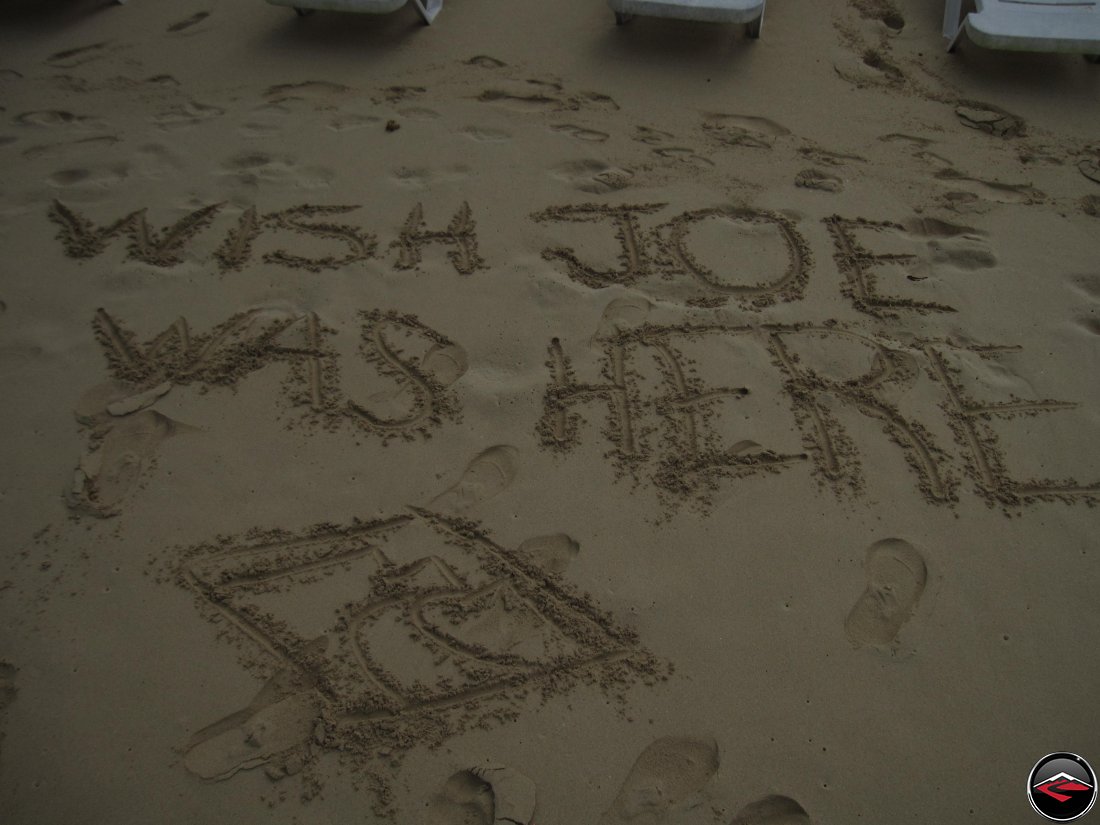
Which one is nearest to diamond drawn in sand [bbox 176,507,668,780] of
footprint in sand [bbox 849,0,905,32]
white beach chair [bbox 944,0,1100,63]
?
white beach chair [bbox 944,0,1100,63]

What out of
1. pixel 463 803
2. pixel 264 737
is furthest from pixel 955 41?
pixel 264 737

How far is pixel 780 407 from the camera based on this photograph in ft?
Result: 8.45

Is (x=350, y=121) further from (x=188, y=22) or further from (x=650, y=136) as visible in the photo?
(x=188, y=22)

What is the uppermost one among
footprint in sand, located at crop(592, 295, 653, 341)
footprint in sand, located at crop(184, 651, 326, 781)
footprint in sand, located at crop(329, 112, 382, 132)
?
footprint in sand, located at crop(329, 112, 382, 132)

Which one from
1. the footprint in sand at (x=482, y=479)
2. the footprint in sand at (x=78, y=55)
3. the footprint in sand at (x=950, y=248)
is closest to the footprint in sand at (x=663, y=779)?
the footprint in sand at (x=482, y=479)

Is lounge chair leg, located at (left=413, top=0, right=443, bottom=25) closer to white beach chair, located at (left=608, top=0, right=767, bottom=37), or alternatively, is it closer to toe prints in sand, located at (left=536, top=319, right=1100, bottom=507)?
white beach chair, located at (left=608, top=0, right=767, bottom=37)

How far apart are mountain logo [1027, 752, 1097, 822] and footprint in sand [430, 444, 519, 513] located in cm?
161

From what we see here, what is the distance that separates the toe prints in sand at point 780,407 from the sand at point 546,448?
15mm

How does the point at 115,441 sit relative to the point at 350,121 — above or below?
below

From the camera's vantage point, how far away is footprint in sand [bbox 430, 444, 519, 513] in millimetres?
2322

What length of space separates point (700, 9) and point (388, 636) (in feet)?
11.7

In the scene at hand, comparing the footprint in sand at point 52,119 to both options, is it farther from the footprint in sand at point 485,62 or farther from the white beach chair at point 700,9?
the white beach chair at point 700,9

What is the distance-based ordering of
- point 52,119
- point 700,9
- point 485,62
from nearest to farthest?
point 52,119
point 700,9
point 485,62

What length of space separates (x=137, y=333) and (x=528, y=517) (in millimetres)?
1640
